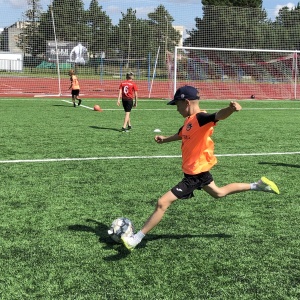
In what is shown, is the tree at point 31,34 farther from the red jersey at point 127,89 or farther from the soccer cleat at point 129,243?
the soccer cleat at point 129,243

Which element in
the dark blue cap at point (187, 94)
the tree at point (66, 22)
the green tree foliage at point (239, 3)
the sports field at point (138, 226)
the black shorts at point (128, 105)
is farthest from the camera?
the green tree foliage at point (239, 3)

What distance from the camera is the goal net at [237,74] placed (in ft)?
87.1

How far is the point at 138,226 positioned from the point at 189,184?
1.00 m

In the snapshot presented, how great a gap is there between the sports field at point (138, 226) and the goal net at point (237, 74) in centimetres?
1719

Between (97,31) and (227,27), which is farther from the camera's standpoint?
(97,31)

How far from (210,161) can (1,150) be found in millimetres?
6010

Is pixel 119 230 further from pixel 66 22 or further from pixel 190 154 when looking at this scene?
pixel 66 22

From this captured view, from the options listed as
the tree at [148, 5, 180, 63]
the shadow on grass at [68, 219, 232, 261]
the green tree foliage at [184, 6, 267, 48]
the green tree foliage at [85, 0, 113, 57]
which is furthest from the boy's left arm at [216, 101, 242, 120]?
the tree at [148, 5, 180, 63]

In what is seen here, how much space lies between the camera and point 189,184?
4.20 m

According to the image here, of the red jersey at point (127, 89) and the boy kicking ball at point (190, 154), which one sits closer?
the boy kicking ball at point (190, 154)

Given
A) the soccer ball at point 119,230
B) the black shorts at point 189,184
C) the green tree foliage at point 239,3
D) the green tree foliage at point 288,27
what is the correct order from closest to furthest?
the black shorts at point 189,184, the soccer ball at point 119,230, the green tree foliage at point 288,27, the green tree foliage at point 239,3

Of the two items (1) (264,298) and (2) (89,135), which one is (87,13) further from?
(1) (264,298)

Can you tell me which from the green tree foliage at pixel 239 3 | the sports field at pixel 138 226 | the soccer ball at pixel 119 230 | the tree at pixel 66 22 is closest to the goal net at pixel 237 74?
the tree at pixel 66 22

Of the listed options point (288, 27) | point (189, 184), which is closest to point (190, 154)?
point (189, 184)
